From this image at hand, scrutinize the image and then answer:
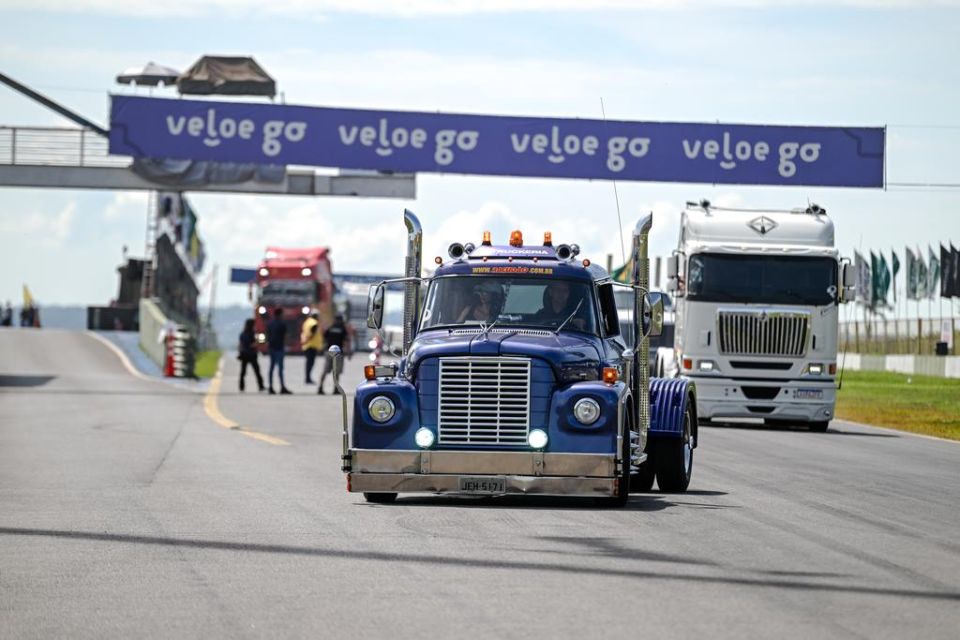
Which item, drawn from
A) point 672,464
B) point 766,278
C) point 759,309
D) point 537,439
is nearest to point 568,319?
point 537,439

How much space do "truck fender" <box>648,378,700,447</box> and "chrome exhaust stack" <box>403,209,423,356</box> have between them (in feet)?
7.93

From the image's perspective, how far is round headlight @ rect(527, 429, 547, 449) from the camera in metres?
Result: 14.0

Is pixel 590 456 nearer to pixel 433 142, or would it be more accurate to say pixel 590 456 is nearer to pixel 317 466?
pixel 317 466

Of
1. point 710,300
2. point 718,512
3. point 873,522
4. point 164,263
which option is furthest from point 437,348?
point 164,263

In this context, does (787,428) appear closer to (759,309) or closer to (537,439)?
(759,309)

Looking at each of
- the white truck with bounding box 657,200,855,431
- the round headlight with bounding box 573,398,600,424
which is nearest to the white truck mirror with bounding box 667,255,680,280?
the white truck with bounding box 657,200,855,431

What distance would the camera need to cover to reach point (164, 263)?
70.0m

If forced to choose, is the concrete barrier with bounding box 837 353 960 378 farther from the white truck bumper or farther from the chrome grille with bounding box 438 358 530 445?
the chrome grille with bounding box 438 358 530 445

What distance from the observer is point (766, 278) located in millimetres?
29359

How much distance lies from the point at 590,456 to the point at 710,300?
53.2ft

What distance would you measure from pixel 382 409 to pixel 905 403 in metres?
30.8

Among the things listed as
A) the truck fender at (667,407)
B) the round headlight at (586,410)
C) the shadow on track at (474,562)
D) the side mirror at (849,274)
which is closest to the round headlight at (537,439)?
the round headlight at (586,410)

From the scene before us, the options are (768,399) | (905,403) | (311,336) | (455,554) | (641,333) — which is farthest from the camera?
(905,403)

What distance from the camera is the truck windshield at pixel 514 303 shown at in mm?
15156
